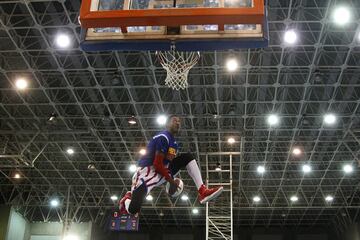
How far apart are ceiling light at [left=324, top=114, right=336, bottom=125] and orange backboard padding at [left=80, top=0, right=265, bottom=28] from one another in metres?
15.0

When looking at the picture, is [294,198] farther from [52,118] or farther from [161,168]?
[161,168]

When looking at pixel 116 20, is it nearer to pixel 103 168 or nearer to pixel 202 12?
pixel 202 12

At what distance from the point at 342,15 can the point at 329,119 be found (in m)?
6.63

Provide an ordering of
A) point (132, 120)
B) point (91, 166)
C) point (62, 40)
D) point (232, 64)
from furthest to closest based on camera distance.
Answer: point (91, 166), point (132, 120), point (232, 64), point (62, 40)

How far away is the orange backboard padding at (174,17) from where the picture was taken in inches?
228

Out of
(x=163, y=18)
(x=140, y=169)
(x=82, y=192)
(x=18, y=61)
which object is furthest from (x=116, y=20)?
(x=82, y=192)

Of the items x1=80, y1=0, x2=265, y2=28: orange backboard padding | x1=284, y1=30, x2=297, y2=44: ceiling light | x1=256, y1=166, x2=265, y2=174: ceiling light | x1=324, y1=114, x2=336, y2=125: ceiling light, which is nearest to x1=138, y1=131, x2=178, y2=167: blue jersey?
x1=80, y1=0, x2=265, y2=28: orange backboard padding

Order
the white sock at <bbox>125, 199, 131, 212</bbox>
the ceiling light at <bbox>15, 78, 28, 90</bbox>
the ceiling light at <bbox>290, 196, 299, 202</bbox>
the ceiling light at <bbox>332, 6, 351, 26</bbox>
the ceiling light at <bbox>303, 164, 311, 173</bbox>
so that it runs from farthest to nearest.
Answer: the ceiling light at <bbox>290, 196, 299, 202</bbox> → the ceiling light at <bbox>303, 164, 311, 173</bbox> → the ceiling light at <bbox>15, 78, 28, 90</bbox> → the ceiling light at <bbox>332, 6, 351, 26</bbox> → the white sock at <bbox>125, 199, 131, 212</bbox>

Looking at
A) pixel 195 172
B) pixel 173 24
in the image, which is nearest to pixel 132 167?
pixel 195 172

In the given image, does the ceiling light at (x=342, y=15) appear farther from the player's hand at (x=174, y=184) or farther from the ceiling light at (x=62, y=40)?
the player's hand at (x=174, y=184)

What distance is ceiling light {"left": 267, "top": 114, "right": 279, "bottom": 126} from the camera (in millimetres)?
20078

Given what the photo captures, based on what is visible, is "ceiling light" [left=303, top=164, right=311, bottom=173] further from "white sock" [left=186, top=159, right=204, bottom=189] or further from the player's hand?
the player's hand

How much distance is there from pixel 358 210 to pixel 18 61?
22486 mm

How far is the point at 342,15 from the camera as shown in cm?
1446
